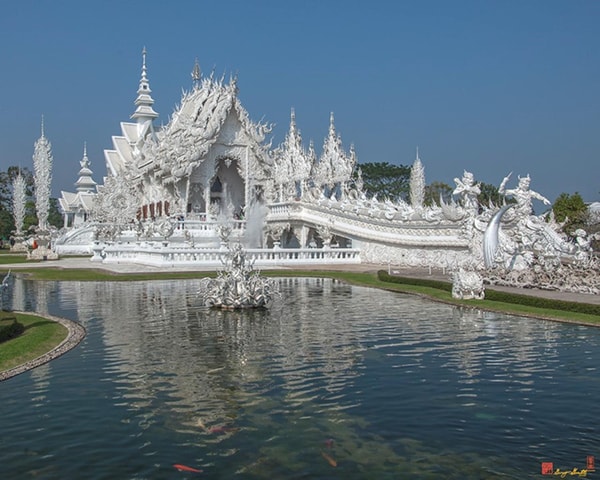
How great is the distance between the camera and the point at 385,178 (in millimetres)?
83750

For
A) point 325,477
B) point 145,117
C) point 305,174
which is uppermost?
point 145,117

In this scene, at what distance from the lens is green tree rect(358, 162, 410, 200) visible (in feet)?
272

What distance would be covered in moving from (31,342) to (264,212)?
3318 cm

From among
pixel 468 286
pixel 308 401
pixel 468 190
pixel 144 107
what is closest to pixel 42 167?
pixel 144 107

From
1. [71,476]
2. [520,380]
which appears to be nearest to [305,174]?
[520,380]

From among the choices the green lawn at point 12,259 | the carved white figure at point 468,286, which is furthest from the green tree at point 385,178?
the carved white figure at point 468,286

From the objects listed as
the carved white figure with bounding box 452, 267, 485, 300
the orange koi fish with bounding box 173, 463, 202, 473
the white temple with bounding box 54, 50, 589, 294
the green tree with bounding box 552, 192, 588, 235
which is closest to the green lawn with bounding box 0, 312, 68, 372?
the orange koi fish with bounding box 173, 463, 202, 473

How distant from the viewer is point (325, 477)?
5.85 metres

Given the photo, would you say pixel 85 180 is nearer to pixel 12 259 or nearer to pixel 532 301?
pixel 12 259

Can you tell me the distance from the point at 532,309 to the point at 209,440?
420 inches

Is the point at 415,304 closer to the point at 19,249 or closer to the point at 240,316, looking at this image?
the point at 240,316

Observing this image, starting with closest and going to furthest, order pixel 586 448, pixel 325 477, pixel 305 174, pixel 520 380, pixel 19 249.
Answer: pixel 325 477 < pixel 586 448 < pixel 520 380 < pixel 305 174 < pixel 19 249

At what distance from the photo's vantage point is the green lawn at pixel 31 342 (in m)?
10.1

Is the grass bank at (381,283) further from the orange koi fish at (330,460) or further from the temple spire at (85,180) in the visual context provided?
the temple spire at (85,180)
